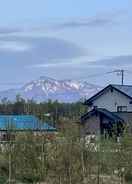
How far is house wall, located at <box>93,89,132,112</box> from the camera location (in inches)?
1785

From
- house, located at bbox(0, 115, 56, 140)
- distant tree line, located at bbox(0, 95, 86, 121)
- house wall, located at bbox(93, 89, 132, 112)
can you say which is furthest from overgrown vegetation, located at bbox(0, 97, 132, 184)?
house wall, located at bbox(93, 89, 132, 112)

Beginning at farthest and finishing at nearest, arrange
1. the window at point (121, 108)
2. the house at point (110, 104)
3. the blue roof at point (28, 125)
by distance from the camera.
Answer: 1. the window at point (121, 108)
2. the house at point (110, 104)
3. the blue roof at point (28, 125)

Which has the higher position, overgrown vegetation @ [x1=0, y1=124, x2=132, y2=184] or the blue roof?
the blue roof

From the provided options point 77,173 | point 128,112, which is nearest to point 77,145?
point 77,173

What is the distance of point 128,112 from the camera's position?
142 ft

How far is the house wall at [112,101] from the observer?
45.3 meters

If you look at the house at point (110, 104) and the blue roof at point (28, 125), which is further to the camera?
the house at point (110, 104)

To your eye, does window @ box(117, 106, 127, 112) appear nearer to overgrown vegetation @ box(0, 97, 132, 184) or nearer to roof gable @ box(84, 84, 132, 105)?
roof gable @ box(84, 84, 132, 105)

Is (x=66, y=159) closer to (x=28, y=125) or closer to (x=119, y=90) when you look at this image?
(x=28, y=125)

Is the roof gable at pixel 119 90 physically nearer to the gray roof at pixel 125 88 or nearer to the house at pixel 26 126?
the gray roof at pixel 125 88

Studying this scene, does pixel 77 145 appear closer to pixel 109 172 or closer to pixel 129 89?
pixel 109 172

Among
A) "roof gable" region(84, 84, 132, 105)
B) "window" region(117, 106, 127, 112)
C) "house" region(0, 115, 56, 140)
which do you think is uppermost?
"roof gable" region(84, 84, 132, 105)

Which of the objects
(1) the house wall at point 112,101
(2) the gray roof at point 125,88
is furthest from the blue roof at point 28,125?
(1) the house wall at point 112,101

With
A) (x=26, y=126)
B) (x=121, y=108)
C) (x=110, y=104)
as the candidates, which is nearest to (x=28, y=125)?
(x=26, y=126)
